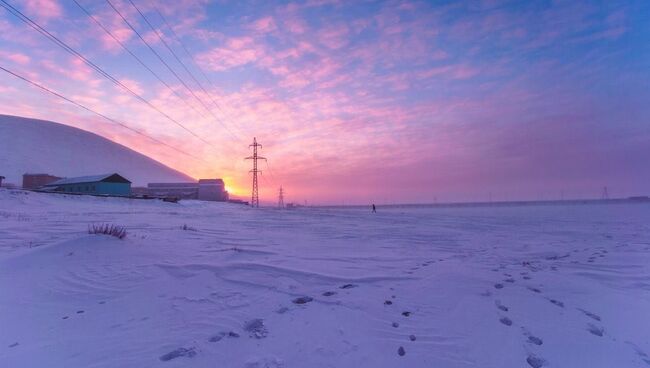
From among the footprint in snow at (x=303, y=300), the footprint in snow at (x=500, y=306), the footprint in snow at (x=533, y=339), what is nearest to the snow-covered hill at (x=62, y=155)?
the footprint in snow at (x=303, y=300)

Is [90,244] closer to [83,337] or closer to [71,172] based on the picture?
[83,337]

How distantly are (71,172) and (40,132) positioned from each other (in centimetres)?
2680

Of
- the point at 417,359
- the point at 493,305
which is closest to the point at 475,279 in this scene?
the point at 493,305

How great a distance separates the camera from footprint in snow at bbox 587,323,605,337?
3.42 metres

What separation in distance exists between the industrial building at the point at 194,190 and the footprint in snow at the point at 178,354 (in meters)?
77.9

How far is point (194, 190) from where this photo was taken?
273ft

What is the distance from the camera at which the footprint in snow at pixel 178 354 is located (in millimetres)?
2673

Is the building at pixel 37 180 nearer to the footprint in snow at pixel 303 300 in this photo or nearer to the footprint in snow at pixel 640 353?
the footprint in snow at pixel 303 300

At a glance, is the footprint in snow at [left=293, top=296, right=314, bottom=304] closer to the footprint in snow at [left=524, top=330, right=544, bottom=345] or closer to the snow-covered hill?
the footprint in snow at [left=524, top=330, right=544, bottom=345]

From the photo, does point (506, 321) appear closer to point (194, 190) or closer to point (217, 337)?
point (217, 337)

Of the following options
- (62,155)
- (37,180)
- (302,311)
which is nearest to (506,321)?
(302,311)

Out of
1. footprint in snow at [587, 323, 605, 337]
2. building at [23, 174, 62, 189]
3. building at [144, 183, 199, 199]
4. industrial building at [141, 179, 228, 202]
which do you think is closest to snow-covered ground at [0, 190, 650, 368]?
footprint in snow at [587, 323, 605, 337]

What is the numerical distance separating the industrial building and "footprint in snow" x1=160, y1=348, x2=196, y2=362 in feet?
255

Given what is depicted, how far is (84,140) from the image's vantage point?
116 m
